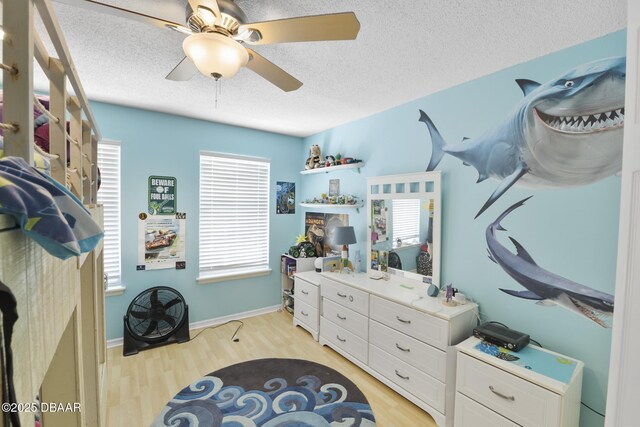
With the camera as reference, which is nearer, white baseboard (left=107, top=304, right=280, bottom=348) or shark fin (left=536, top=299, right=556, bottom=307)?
shark fin (left=536, top=299, right=556, bottom=307)

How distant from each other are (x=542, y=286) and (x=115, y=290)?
3.73 metres

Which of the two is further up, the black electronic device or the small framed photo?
the small framed photo

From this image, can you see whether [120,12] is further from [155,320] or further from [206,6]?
[155,320]

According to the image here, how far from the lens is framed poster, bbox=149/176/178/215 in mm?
2994

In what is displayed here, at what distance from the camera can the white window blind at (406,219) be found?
98.9 inches

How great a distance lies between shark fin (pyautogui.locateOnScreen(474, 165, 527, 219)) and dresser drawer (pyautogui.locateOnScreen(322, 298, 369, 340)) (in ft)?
4.43

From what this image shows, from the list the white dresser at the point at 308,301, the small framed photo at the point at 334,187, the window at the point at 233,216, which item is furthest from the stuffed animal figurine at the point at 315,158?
the white dresser at the point at 308,301

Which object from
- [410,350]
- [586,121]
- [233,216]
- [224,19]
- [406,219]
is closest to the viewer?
[224,19]

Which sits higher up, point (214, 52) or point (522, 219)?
point (214, 52)

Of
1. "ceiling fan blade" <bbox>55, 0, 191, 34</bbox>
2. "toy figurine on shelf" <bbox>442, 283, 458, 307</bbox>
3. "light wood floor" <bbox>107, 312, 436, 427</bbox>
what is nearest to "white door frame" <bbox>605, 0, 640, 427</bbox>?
"toy figurine on shelf" <bbox>442, 283, 458, 307</bbox>

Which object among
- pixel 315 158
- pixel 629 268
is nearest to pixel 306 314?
pixel 315 158

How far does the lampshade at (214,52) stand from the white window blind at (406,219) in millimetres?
1892

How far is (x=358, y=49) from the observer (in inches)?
69.1

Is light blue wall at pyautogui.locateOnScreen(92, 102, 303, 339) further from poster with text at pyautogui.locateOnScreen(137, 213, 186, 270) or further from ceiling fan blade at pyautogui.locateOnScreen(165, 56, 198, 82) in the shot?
ceiling fan blade at pyautogui.locateOnScreen(165, 56, 198, 82)
